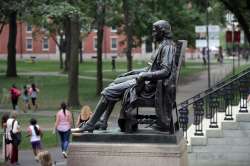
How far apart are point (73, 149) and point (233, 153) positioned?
7.47 metres

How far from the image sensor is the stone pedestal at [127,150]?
35.1 feet

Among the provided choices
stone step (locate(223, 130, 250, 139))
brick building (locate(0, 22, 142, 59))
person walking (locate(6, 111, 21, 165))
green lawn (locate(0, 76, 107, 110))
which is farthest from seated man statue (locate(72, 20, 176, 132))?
brick building (locate(0, 22, 142, 59))

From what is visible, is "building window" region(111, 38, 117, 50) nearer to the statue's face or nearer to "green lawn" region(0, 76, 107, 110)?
"green lawn" region(0, 76, 107, 110)

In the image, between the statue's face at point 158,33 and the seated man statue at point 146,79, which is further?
the statue's face at point 158,33

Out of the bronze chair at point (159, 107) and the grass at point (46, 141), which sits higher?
the bronze chair at point (159, 107)

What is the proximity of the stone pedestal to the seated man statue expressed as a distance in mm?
374

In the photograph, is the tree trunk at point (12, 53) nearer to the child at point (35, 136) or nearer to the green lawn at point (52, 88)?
the green lawn at point (52, 88)

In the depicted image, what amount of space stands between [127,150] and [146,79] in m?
1.15

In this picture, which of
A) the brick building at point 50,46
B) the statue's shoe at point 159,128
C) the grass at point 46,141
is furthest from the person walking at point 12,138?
the brick building at point 50,46

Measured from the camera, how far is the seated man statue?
1093 centimetres

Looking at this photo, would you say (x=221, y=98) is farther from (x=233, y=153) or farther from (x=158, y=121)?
(x=158, y=121)

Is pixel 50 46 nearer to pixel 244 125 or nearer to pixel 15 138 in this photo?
pixel 15 138

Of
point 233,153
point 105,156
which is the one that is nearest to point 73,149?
point 105,156

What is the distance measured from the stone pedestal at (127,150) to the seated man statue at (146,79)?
374 millimetres
